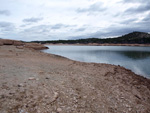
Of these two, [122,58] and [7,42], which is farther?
[7,42]

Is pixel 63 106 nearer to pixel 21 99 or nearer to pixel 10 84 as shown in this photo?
pixel 21 99

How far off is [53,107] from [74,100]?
823mm

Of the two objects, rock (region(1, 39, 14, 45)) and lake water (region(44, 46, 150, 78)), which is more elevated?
rock (region(1, 39, 14, 45))

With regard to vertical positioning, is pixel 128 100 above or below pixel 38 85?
below

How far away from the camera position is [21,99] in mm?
3469

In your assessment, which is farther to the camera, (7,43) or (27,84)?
(7,43)

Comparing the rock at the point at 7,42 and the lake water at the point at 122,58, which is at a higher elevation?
the rock at the point at 7,42

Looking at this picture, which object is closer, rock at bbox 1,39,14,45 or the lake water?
the lake water

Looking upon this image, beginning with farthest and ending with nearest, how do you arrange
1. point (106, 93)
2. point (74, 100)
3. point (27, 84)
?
point (106, 93) < point (27, 84) < point (74, 100)

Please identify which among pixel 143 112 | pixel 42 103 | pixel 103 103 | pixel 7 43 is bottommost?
pixel 143 112

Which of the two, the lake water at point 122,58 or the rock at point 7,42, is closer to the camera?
the lake water at point 122,58

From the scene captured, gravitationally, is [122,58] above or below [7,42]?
below

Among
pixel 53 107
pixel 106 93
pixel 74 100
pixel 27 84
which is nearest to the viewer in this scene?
pixel 53 107

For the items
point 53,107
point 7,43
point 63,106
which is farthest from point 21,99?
point 7,43
